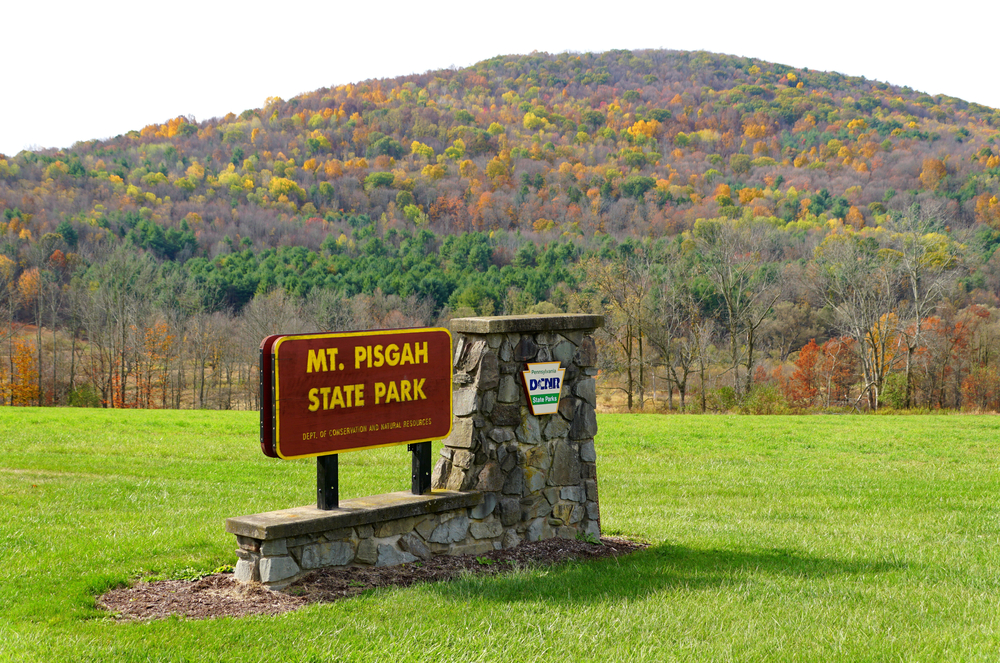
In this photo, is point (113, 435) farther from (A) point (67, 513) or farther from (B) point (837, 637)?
(B) point (837, 637)

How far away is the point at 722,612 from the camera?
620cm

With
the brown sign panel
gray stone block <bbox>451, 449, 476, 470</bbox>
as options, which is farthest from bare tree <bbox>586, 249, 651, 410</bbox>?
the brown sign panel

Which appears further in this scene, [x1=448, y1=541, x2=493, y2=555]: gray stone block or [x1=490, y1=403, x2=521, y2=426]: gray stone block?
[x1=490, y1=403, x2=521, y2=426]: gray stone block

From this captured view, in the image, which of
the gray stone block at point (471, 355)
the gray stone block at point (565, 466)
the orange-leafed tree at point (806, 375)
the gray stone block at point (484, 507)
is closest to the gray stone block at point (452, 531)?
the gray stone block at point (484, 507)

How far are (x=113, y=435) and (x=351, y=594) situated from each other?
49.7 feet

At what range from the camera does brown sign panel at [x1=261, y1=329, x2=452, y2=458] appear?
270 inches

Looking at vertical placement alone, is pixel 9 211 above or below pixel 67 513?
above

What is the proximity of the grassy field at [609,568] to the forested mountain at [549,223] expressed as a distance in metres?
26.0

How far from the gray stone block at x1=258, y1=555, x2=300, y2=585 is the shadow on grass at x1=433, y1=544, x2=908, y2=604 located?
1172 millimetres

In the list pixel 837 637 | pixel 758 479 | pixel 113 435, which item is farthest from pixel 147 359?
pixel 837 637

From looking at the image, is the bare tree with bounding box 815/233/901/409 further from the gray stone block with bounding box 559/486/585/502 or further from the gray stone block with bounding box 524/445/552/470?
the gray stone block with bounding box 524/445/552/470

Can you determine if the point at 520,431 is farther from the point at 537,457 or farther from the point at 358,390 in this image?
the point at 358,390

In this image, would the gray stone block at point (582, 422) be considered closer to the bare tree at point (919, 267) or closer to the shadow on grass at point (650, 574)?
the shadow on grass at point (650, 574)

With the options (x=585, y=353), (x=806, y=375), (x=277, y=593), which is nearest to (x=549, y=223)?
(x=806, y=375)
